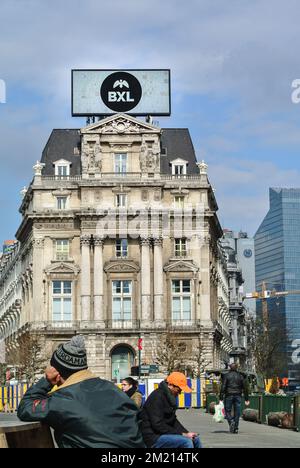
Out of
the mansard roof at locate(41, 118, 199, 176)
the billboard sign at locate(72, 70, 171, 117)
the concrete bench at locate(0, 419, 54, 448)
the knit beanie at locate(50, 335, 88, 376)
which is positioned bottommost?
the concrete bench at locate(0, 419, 54, 448)

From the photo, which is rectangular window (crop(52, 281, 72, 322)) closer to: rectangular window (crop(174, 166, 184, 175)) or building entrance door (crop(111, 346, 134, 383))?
building entrance door (crop(111, 346, 134, 383))

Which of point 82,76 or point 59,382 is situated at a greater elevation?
point 82,76

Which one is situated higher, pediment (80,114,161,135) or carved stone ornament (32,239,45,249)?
pediment (80,114,161,135)

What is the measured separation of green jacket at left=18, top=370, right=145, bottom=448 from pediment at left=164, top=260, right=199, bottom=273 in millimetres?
98669

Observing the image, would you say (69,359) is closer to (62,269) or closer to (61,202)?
(62,269)

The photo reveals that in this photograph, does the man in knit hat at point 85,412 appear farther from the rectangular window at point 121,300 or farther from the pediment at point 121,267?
the pediment at point 121,267

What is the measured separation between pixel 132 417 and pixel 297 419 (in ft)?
88.2

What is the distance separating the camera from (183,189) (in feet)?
358

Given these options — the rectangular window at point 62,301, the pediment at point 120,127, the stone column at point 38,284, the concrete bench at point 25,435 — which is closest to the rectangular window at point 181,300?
the rectangular window at point 62,301

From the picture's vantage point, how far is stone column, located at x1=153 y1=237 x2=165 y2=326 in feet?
348

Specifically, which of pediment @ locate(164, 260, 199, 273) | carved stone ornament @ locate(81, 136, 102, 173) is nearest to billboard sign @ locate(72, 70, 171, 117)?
carved stone ornament @ locate(81, 136, 102, 173)

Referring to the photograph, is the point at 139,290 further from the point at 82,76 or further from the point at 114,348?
the point at 82,76

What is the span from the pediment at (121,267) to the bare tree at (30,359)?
30.8 ft
